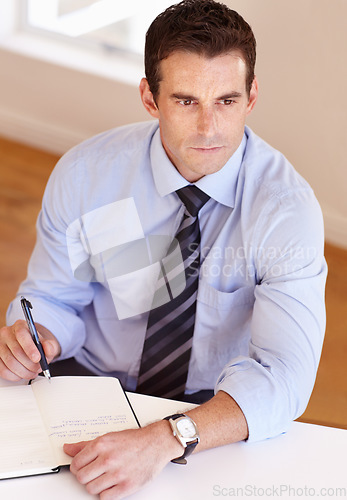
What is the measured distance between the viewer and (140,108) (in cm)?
341

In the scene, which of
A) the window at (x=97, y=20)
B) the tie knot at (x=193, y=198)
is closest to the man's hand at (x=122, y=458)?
the tie knot at (x=193, y=198)

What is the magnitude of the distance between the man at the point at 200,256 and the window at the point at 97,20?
2005 mm

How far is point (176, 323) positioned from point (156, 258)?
0.15 meters

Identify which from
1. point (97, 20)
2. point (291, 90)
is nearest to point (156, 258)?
point (291, 90)

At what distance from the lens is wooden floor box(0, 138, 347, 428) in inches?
96.0

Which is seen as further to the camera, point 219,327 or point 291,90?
point 291,90

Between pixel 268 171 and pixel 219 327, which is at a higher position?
pixel 268 171

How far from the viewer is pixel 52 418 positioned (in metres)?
1.19

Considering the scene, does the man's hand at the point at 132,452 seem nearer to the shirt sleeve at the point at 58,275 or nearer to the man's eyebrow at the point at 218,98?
the shirt sleeve at the point at 58,275

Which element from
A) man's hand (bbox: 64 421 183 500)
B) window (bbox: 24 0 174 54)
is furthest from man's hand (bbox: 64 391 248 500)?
window (bbox: 24 0 174 54)

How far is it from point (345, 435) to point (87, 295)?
27.7 inches

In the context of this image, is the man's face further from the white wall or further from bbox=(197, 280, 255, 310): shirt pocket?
the white wall

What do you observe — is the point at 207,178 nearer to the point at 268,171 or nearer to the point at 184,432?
the point at 268,171

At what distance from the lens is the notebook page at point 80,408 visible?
116cm
